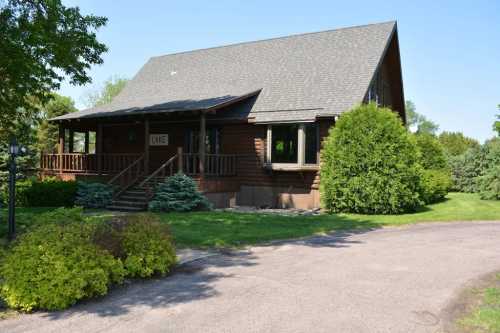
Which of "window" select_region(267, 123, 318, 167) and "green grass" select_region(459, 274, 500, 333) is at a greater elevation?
"window" select_region(267, 123, 318, 167)

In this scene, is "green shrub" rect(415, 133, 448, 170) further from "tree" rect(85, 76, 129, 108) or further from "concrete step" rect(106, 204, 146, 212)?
"tree" rect(85, 76, 129, 108)

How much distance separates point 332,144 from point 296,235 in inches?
236

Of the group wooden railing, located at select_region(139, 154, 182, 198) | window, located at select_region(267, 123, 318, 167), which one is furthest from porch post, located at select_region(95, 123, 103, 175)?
window, located at select_region(267, 123, 318, 167)

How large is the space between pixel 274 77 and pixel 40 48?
1065 cm

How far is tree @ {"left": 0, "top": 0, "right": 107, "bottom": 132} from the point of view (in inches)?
525

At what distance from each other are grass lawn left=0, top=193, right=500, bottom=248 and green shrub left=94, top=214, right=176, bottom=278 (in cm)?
220

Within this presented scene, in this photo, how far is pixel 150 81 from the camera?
26562 mm

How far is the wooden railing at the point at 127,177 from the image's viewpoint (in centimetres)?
1842

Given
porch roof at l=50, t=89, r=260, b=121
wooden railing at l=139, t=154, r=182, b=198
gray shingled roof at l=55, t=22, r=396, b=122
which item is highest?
gray shingled roof at l=55, t=22, r=396, b=122

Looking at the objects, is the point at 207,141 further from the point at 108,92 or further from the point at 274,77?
the point at 108,92

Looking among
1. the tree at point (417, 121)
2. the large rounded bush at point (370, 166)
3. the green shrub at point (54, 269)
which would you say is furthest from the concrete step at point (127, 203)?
the tree at point (417, 121)

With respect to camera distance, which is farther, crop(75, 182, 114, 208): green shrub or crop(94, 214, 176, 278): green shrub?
crop(75, 182, 114, 208): green shrub

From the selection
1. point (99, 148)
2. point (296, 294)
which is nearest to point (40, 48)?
point (99, 148)

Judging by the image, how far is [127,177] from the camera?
20203mm
